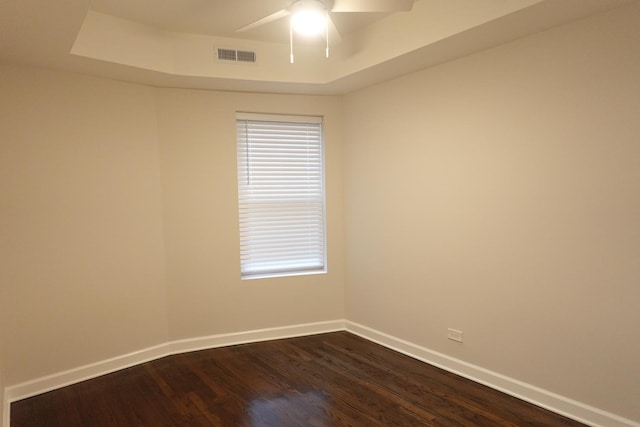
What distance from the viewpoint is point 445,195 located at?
10.00ft

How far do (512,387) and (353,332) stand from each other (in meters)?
1.62

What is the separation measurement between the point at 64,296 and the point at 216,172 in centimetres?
157

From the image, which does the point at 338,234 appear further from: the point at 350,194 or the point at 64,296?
the point at 64,296

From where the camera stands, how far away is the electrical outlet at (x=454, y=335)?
3.00 m

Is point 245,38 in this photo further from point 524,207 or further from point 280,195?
point 524,207

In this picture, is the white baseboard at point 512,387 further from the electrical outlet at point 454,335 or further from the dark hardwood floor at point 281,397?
the electrical outlet at point 454,335

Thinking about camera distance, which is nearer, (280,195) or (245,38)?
(245,38)

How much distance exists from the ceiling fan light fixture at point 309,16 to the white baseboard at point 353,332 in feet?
8.74

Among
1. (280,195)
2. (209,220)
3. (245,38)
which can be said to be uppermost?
(245,38)

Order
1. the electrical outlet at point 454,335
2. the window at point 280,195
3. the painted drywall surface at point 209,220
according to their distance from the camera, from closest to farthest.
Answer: the electrical outlet at point 454,335
the painted drywall surface at point 209,220
the window at point 280,195

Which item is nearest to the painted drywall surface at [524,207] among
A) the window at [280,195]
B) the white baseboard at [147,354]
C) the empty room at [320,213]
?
the empty room at [320,213]

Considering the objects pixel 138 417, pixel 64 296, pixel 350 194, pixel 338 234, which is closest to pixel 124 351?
pixel 64 296

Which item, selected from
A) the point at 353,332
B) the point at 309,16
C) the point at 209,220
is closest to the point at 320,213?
the point at 209,220

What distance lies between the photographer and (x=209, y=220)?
3.60 meters
